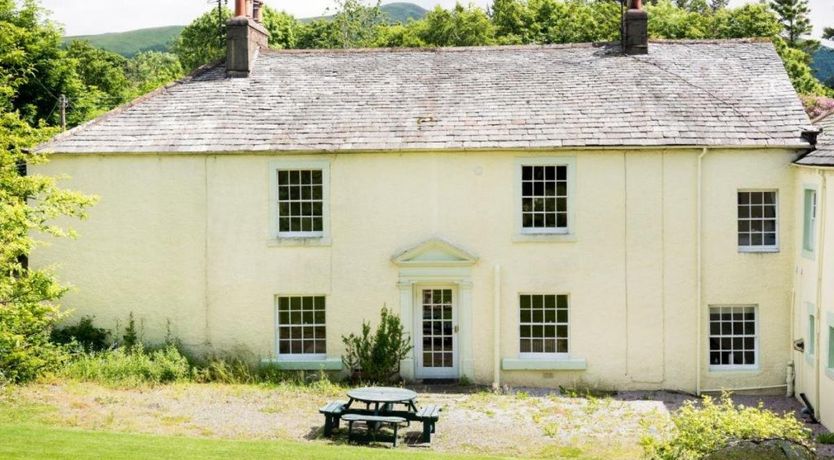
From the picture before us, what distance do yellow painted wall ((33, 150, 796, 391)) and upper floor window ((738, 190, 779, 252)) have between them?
341mm

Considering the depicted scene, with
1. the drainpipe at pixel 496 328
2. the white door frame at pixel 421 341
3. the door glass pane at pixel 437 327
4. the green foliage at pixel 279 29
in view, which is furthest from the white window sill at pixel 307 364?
the green foliage at pixel 279 29

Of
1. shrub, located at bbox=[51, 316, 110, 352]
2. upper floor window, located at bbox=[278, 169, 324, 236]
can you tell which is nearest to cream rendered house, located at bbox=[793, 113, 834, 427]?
upper floor window, located at bbox=[278, 169, 324, 236]

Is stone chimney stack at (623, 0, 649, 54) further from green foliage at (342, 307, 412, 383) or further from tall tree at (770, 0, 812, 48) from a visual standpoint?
tall tree at (770, 0, 812, 48)

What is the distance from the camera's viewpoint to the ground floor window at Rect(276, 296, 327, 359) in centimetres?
2300

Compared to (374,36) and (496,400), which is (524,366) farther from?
(374,36)

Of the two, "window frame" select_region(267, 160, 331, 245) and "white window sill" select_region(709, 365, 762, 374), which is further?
"window frame" select_region(267, 160, 331, 245)

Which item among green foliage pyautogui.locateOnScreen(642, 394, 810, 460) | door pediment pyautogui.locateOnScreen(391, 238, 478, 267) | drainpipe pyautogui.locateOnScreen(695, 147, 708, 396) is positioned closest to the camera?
green foliage pyautogui.locateOnScreen(642, 394, 810, 460)

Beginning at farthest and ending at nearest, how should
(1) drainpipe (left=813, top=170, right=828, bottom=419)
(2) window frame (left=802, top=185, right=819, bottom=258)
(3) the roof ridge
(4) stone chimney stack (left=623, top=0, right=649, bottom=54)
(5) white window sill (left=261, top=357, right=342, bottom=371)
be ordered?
(4) stone chimney stack (left=623, top=0, right=649, bottom=54)
(3) the roof ridge
(5) white window sill (left=261, top=357, right=342, bottom=371)
(2) window frame (left=802, top=185, right=819, bottom=258)
(1) drainpipe (left=813, top=170, right=828, bottom=419)

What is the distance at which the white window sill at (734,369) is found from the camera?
880 inches

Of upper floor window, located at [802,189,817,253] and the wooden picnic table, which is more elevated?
upper floor window, located at [802,189,817,253]

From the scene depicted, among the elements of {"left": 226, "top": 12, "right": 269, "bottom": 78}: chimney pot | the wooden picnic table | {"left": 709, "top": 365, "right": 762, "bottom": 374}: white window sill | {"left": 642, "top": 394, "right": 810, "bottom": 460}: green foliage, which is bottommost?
{"left": 709, "top": 365, "right": 762, "bottom": 374}: white window sill

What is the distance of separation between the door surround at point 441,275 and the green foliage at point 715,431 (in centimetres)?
909

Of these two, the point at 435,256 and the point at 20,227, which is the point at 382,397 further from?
the point at 20,227

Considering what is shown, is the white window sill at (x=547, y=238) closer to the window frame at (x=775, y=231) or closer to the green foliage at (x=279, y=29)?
the window frame at (x=775, y=231)
